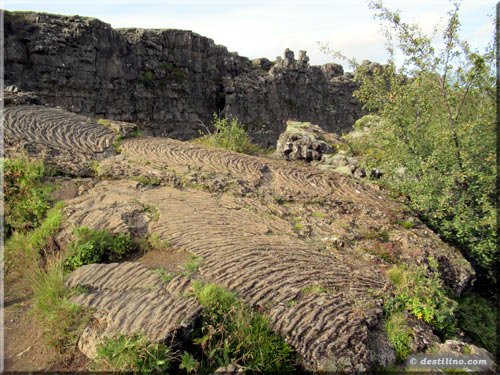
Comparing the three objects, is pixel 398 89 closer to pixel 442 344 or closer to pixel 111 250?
pixel 442 344

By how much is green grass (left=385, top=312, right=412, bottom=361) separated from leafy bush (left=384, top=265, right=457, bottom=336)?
18 centimetres

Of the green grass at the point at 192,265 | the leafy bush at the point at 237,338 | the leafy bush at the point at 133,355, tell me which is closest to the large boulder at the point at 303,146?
the green grass at the point at 192,265

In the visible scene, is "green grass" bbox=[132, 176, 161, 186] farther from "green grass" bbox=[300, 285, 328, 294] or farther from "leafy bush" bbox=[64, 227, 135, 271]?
"green grass" bbox=[300, 285, 328, 294]

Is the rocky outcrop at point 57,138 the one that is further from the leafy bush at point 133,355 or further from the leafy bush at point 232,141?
the leafy bush at point 133,355

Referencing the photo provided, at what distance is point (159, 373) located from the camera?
369cm

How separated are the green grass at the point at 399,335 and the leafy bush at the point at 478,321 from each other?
6.34ft

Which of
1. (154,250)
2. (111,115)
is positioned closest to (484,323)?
(154,250)

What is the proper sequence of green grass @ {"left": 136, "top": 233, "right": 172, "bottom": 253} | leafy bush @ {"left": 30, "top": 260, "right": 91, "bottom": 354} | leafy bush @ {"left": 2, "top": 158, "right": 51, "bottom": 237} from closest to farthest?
leafy bush @ {"left": 30, "top": 260, "right": 91, "bottom": 354}
green grass @ {"left": 136, "top": 233, "right": 172, "bottom": 253}
leafy bush @ {"left": 2, "top": 158, "right": 51, "bottom": 237}

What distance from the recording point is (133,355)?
370cm

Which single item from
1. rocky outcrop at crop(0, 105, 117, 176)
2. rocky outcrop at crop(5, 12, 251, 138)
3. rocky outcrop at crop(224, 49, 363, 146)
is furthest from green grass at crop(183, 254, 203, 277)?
rocky outcrop at crop(224, 49, 363, 146)

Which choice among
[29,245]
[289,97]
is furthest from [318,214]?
[289,97]

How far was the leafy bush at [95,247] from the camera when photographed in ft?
17.2

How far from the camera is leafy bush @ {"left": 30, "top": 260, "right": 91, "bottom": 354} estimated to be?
13.7ft

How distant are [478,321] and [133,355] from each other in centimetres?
530
